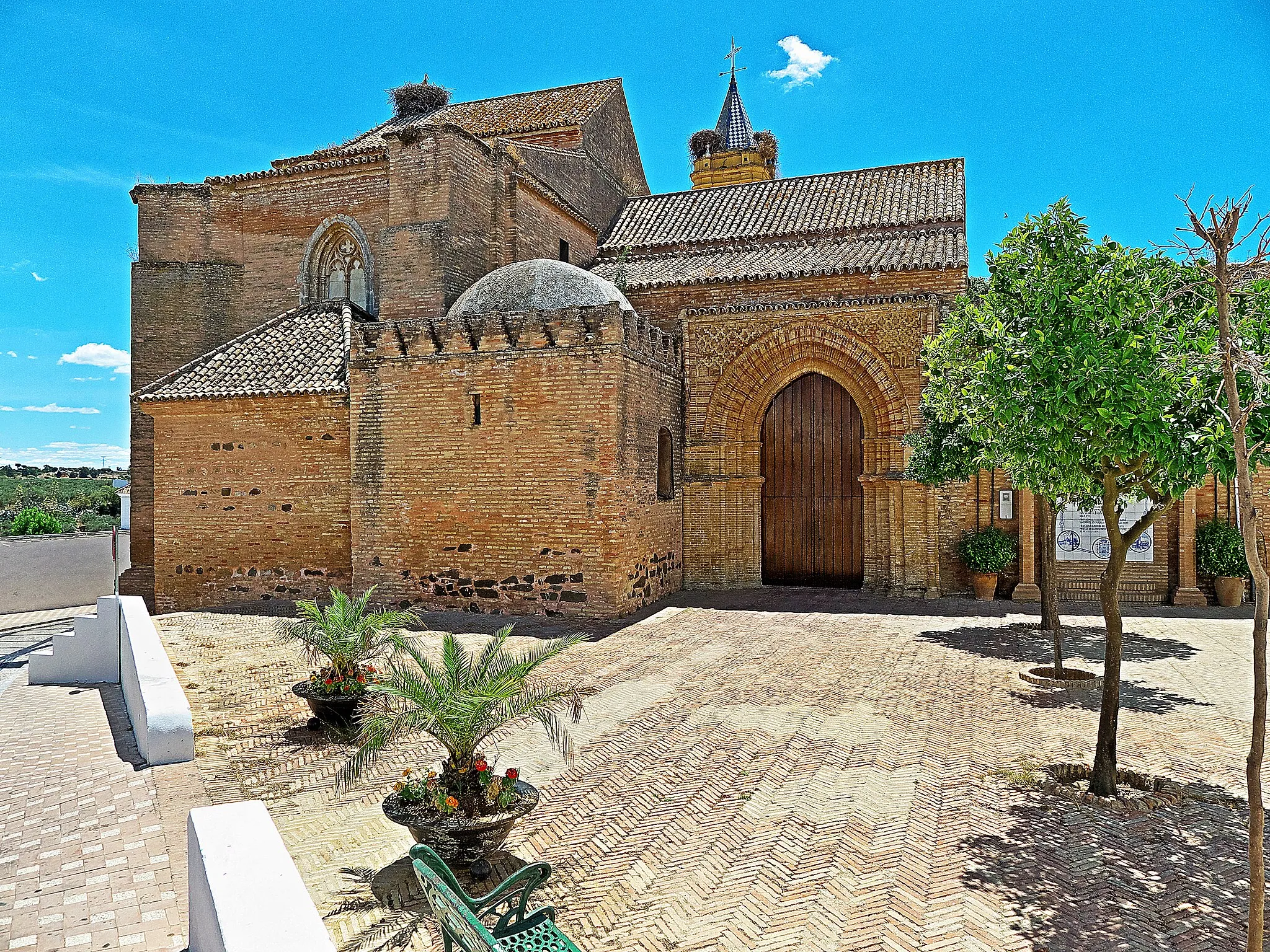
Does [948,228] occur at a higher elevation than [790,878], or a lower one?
higher

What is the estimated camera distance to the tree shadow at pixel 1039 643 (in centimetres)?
1012

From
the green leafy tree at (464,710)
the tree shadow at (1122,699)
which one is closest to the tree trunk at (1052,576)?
the tree shadow at (1122,699)

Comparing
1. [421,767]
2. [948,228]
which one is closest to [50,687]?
[421,767]

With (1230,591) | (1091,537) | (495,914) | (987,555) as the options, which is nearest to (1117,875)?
Result: (495,914)

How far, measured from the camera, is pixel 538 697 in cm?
494

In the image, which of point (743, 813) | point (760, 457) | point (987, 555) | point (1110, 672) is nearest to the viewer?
point (743, 813)

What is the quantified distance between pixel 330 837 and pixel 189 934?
1.15 metres

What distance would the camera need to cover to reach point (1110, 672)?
6.05m

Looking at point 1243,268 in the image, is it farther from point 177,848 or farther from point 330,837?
point 177,848

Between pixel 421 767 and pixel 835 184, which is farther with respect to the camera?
pixel 835 184

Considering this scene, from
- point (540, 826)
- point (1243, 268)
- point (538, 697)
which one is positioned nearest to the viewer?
point (1243, 268)

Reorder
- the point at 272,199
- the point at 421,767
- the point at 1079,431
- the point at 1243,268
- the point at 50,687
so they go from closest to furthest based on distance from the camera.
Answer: the point at 1243,268 → the point at 1079,431 → the point at 421,767 → the point at 50,687 → the point at 272,199

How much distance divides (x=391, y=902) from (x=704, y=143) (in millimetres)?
36866

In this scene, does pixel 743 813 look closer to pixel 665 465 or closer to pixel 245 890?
pixel 245 890
